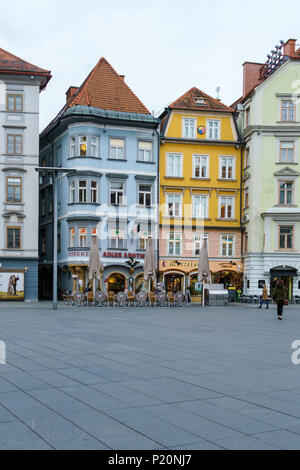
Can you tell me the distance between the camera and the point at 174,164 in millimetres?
46438

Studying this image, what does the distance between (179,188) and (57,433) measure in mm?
41097

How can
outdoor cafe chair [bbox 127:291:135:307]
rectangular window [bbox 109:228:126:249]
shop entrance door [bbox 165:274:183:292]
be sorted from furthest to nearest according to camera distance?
shop entrance door [bbox 165:274:183:292] → rectangular window [bbox 109:228:126:249] → outdoor cafe chair [bbox 127:291:135:307]

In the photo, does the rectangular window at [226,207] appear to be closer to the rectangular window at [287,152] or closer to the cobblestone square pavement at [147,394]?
the rectangular window at [287,152]

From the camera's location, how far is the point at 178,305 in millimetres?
37250

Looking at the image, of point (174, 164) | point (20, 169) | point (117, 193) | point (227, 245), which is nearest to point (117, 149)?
point (117, 193)

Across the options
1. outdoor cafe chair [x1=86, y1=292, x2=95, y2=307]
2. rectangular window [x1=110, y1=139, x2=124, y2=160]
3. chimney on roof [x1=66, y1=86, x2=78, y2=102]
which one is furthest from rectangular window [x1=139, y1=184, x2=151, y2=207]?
outdoor cafe chair [x1=86, y1=292, x2=95, y2=307]

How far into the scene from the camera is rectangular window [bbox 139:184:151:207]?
4538 cm

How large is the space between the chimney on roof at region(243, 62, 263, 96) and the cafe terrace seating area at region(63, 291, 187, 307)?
22051mm

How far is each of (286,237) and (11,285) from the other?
20570 millimetres

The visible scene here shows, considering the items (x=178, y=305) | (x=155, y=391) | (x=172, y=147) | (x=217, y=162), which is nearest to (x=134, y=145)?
(x=172, y=147)

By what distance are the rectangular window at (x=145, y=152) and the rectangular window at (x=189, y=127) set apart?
3.03m

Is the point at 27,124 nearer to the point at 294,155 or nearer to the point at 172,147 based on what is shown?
the point at 172,147

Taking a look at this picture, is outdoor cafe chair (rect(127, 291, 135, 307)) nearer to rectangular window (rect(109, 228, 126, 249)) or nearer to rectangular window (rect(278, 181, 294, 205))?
rectangular window (rect(109, 228, 126, 249))

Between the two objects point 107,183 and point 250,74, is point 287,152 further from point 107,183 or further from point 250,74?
point 107,183
